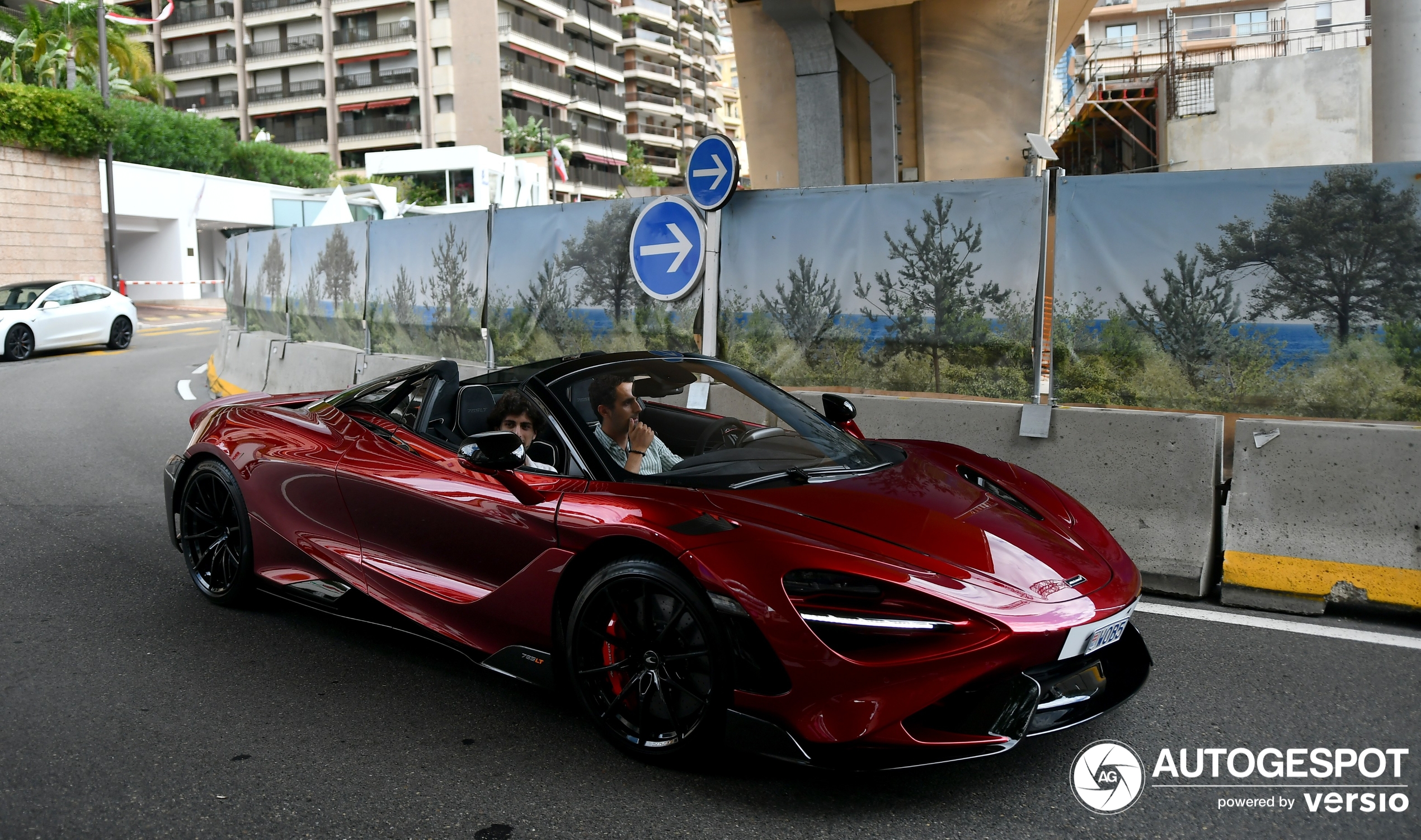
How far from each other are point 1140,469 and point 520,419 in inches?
129

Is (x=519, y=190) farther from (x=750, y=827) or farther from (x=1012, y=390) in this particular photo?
(x=750, y=827)

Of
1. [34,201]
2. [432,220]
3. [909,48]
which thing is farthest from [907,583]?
[34,201]

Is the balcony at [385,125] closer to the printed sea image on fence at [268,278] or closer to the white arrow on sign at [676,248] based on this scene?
the printed sea image on fence at [268,278]

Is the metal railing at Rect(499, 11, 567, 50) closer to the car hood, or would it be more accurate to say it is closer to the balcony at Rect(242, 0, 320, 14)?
the balcony at Rect(242, 0, 320, 14)

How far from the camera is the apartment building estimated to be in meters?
66.2

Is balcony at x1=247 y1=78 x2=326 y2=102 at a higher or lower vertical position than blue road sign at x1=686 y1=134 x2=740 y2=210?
higher

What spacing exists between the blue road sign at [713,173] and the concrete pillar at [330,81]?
64.8m

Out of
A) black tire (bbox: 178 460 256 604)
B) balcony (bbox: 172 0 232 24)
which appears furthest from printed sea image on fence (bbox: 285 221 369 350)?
balcony (bbox: 172 0 232 24)

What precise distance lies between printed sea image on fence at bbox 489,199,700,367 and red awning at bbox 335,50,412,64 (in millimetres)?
63204

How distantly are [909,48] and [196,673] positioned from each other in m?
16.7

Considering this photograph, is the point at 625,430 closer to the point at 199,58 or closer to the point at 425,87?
the point at 425,87

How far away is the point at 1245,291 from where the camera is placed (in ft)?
18.1

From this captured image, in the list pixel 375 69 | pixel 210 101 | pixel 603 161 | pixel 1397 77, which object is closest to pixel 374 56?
pixel 375 69

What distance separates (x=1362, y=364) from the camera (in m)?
5.25
